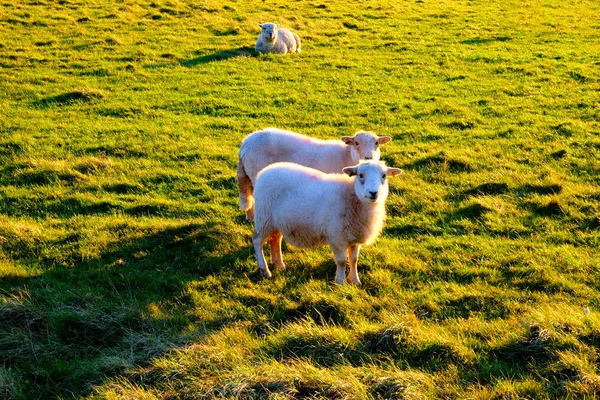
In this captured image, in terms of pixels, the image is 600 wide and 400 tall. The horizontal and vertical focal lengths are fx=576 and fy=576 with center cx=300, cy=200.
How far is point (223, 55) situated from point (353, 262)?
1335 centimetres

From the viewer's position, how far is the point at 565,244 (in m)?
7.35

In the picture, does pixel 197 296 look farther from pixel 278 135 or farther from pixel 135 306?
pixel 278 135

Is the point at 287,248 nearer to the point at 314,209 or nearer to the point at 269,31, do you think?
the point at 314,209

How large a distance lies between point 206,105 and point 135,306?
9097mm

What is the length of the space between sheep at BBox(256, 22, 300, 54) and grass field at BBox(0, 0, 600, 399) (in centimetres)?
52

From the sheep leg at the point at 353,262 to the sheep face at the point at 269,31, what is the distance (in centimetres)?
1325

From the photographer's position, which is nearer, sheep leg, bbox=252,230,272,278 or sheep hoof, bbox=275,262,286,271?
sheep leg, bbox=252,230,272,278

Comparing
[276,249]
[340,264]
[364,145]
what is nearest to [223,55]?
[364,145]

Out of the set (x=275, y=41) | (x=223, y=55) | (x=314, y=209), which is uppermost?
(x=275, y=41)

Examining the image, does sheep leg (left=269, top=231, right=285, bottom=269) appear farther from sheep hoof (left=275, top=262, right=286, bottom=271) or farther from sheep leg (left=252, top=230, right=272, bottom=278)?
sheep leg (left=252, top=230, right=272, bottom=278)

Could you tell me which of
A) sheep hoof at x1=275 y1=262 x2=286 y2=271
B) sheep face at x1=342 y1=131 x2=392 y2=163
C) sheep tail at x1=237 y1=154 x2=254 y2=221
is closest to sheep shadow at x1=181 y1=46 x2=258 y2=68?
sheep tail at x1=237 y1=154 x2=254 y2=221

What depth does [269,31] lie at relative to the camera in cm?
1850

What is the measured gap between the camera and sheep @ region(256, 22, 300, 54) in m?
18.6

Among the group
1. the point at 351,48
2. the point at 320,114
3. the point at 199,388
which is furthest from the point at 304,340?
the point at 351,48
